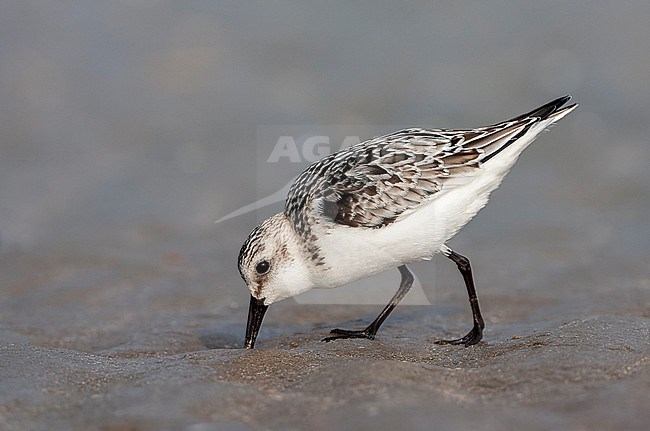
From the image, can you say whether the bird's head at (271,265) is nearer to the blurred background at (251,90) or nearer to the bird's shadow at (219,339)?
the bird's shadow at (219,339)

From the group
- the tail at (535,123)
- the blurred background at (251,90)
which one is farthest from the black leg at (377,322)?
the blurred background at (251,90)

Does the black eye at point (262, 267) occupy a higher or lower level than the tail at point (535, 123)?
lower

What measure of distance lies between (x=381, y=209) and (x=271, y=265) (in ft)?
2.89

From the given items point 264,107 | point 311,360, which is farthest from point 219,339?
point 264,107

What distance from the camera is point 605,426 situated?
3779mm

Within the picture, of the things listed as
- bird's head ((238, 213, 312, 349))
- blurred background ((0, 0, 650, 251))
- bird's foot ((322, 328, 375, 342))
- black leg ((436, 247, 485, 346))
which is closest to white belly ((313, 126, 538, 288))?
bird's head ((238, 213, 312, 349))

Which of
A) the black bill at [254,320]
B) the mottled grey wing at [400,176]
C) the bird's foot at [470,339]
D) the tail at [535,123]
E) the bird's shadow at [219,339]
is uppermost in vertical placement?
the tail at [535,123]

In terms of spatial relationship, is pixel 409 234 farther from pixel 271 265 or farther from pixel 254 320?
pixel 254 320

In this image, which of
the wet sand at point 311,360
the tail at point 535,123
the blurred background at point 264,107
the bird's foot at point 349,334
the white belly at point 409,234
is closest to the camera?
the wet sand at point 311,360

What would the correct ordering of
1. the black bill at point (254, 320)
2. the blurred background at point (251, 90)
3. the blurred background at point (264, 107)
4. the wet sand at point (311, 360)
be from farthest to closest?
the blurred background at point (251, 90)
the blurred background at point (264, 107)
the black bill at point (254, 320)
the wet sand at point (311, 360)

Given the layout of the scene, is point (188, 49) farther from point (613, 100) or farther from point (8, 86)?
point (613, 100)

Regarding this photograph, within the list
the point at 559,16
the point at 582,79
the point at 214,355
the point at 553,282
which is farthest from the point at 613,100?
the point at 214,355

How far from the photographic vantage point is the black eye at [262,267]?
19.9 ft

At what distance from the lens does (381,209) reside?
5.88 m
